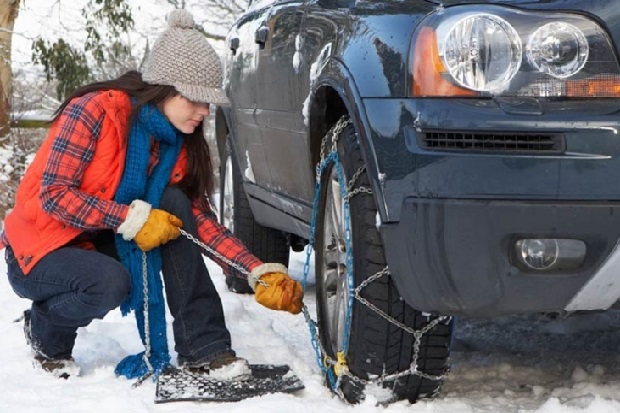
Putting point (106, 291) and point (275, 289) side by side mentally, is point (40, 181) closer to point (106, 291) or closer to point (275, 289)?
point (106, 291)

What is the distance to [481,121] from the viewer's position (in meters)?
2.83

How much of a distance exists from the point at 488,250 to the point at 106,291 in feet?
4.90

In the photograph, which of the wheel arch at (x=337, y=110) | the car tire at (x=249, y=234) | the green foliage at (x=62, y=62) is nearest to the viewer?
the wheel arch at (x=337, y=110)

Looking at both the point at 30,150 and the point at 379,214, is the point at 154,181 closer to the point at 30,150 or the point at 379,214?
the point at 379,214

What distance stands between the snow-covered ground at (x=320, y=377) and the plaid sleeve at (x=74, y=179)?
59 cm

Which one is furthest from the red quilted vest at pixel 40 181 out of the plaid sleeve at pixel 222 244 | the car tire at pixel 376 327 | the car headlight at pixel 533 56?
the car headlight at pixel 533 56

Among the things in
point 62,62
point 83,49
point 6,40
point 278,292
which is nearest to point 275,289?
point 278,292

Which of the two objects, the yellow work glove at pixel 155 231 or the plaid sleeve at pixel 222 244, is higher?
the yellow work glove at pixel 155 231

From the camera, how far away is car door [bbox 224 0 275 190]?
4.95 meters

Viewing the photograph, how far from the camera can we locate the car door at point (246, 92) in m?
4.95

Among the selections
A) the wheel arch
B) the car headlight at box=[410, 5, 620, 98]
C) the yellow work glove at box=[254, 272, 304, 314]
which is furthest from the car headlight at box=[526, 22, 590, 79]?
the yellow work glove at box=[254, 272, 304, 314]

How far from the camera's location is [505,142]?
9.30 feet

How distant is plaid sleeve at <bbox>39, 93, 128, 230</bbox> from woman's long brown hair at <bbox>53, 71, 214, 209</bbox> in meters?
0.14

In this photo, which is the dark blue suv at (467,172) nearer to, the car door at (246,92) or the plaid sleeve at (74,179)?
the plaid sleeve at (74,179)
